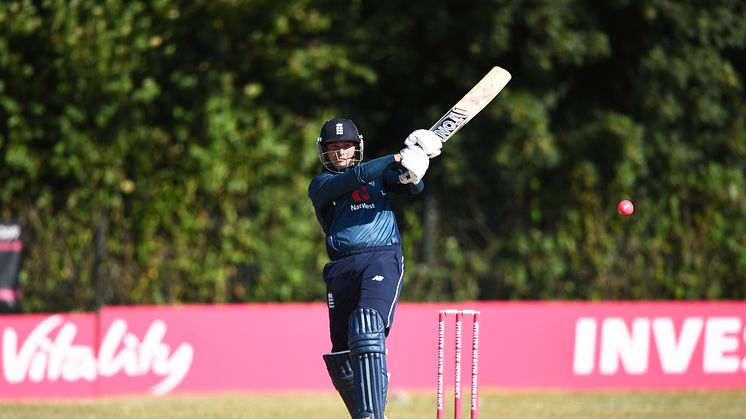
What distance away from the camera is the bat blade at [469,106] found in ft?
19.6

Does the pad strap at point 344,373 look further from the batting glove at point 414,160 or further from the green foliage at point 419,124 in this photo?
the green foliage at point 419,124

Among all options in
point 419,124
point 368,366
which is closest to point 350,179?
point 368,366

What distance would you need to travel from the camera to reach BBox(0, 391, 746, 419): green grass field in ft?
29.7

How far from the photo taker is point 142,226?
13406 millimetres

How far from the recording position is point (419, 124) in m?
15.1

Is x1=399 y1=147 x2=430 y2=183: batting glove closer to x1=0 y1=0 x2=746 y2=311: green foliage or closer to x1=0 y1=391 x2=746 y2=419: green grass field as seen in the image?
x1=0 y1=391 x2=746 y2=419: green grass field

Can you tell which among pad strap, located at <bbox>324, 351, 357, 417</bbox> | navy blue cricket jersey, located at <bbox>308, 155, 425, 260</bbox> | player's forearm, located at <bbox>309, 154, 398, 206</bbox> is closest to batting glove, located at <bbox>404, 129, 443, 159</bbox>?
player's forearm, located at <bbox>309, 154, 398, 206</bbox>

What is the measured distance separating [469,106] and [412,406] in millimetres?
4407

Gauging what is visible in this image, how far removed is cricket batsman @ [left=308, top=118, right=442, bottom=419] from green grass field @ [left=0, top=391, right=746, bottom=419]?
2850 mm

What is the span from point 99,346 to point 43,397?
0.66 metres

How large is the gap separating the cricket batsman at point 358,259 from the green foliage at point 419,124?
693 centimetres

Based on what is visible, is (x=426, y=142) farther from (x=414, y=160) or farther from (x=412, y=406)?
(x=412, y=406)

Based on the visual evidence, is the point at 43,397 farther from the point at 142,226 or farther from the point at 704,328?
the point at 704,328

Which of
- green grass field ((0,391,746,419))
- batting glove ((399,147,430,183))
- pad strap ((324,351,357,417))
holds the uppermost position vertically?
batting glove ((399,147,430,183))
